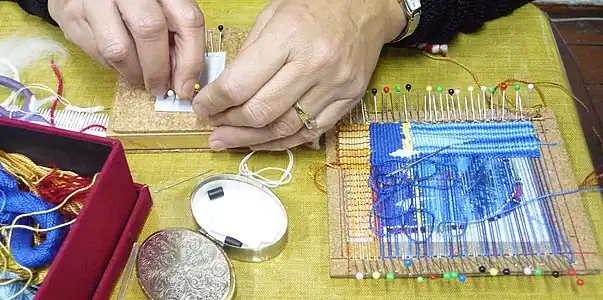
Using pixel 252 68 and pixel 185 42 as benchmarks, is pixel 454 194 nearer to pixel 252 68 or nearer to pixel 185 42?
pixel 252 68

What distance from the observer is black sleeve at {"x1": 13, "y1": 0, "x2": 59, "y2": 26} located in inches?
50.0

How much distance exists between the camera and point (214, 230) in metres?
1.03

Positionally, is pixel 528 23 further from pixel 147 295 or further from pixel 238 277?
pixel 147 295

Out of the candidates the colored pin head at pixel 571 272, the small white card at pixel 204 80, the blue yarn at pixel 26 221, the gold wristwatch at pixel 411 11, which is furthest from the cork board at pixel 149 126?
the colored pin head at pixel 571 272

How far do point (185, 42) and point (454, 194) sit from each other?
54cm

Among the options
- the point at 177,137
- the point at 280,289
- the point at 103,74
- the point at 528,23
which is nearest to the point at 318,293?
the point at 280,289

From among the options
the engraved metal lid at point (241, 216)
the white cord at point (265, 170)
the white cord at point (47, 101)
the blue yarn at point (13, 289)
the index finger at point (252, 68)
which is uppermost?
the index finger at point (252, 68)

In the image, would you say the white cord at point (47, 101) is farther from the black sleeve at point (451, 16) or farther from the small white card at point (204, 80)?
the black sleeve at point (451, 16)

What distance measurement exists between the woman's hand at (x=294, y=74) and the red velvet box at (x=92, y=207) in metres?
0.18

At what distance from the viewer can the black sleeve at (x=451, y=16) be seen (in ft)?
3.99

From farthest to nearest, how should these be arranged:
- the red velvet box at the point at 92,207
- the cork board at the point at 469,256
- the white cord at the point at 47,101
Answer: the white cord at the point at 47,101, the cork board at the point at 469,256, the red velvet box at the point at 92,207

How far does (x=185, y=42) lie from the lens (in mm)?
1104

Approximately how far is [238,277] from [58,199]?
0.32 m

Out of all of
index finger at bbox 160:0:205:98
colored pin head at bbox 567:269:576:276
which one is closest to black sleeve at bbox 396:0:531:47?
index finger at bbox 160:0:205:98
